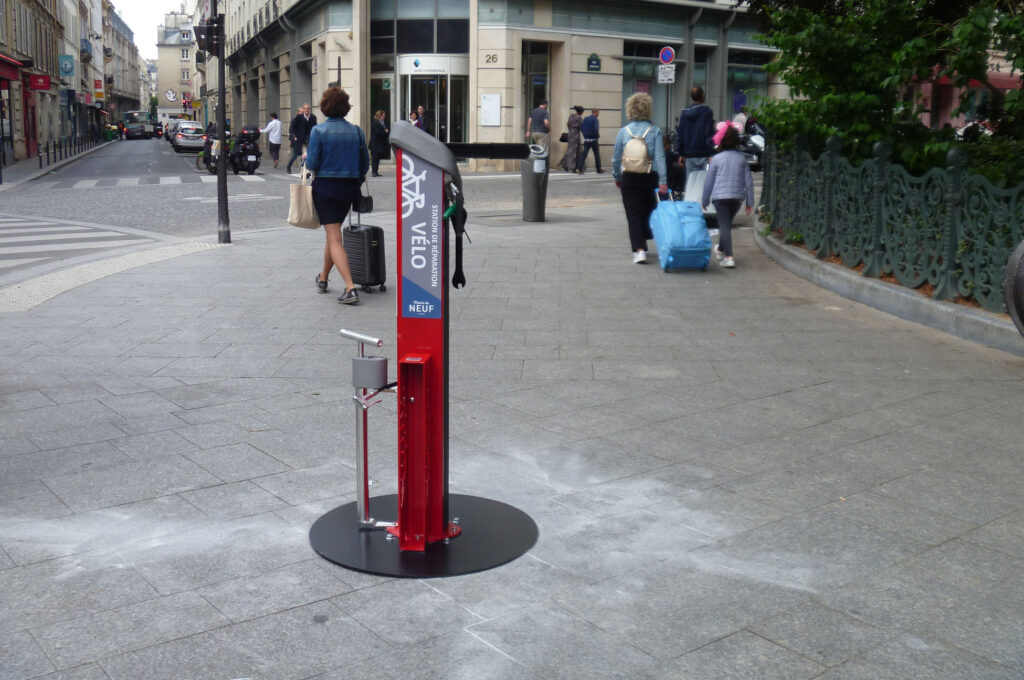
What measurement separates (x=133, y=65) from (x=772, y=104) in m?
176

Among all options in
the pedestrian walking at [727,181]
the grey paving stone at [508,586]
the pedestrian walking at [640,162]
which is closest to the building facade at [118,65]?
the pedestrian walking at [640,162]

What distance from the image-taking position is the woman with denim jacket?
9.02 metres

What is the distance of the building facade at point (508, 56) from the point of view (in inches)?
1286

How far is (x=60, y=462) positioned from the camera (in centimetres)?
502

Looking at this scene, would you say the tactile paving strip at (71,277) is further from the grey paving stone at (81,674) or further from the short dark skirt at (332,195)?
the grey paving stone at (81,674)

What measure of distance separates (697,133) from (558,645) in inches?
452

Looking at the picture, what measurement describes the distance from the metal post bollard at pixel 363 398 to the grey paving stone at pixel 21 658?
1.28 meters

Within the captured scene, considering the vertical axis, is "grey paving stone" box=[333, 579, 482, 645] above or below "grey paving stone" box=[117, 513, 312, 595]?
below

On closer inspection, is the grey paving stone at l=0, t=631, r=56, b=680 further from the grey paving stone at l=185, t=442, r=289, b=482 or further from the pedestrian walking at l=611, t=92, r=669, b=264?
the pedestrian walking at l=611, t=92, r=669, b=264

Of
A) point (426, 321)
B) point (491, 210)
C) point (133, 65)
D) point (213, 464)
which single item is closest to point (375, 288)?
point (213, 464)

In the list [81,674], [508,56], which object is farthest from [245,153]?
[81,674]

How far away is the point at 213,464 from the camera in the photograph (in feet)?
16.4

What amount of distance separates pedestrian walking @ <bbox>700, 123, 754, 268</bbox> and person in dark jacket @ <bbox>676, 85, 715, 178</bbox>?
268 centimetres

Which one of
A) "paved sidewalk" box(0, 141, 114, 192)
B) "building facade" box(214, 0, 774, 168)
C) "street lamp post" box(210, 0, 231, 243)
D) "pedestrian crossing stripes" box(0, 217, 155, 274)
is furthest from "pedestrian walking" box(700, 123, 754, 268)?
"building facade" box(214, 0, 774, 168)
